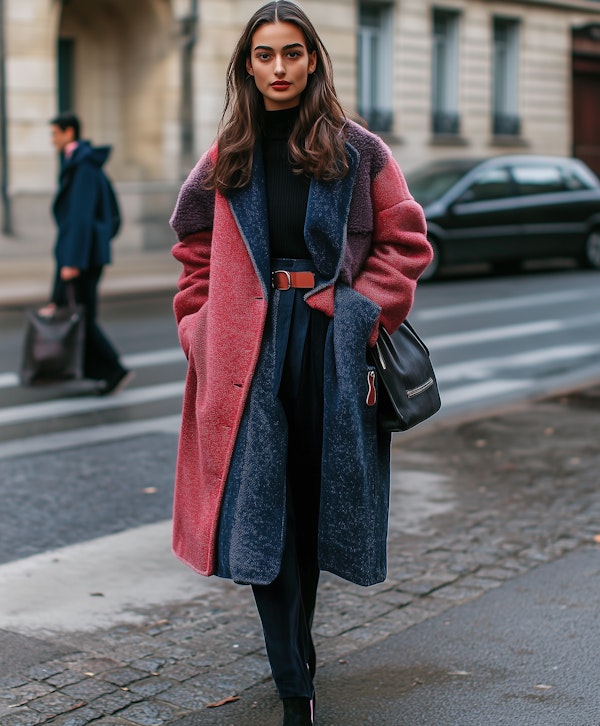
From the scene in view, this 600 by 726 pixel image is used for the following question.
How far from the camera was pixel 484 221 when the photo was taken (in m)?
17.8

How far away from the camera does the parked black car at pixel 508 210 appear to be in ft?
57.3

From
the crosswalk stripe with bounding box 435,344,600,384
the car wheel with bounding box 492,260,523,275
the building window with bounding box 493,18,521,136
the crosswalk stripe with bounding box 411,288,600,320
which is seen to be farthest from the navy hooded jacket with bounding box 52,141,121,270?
the building window with bounding box 493,18,521,136

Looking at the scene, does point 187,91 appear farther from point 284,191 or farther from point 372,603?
point 284,191

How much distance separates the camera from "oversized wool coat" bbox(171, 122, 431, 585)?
331 cm

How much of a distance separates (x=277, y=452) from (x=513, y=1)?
89.0 feet

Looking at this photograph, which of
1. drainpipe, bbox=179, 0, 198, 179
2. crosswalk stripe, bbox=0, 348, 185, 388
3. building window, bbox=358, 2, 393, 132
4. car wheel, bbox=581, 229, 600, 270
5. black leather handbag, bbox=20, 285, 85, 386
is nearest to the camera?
black leather handbag, bbox=20, 285, 85, 386

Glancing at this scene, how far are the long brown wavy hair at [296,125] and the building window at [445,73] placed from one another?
974 inches

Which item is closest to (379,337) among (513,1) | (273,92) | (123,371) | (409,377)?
(409,377)

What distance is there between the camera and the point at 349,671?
3.96 m

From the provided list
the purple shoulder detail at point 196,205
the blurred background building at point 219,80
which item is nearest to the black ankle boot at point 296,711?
the purple shoulder detail at point 196,205

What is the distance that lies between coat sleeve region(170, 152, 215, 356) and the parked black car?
13.5 m

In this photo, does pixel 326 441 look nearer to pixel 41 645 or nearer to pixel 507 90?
pixel 41 645

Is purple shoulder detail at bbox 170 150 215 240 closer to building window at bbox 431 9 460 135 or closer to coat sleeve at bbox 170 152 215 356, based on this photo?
coat sleeve at bbox 170 152 215 356

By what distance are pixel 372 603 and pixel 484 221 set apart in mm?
13660
